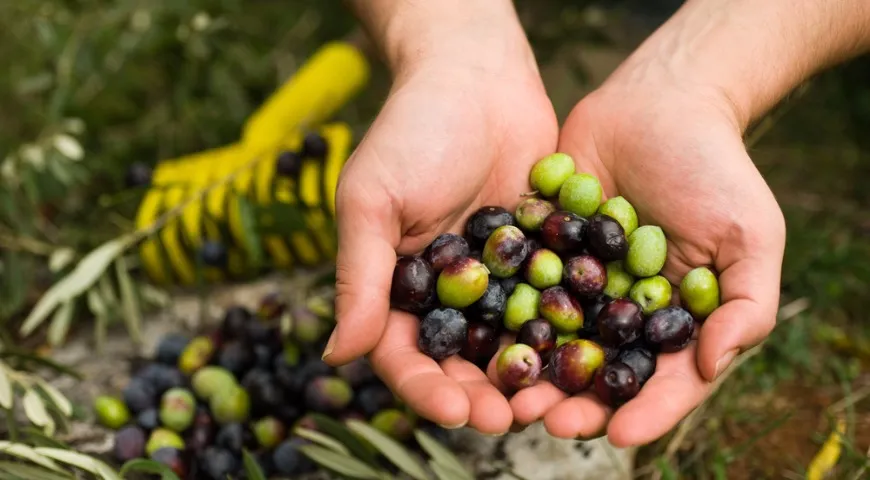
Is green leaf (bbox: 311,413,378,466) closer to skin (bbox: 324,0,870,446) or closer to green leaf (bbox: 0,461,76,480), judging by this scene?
skin (bbox: 324,0,870,446)

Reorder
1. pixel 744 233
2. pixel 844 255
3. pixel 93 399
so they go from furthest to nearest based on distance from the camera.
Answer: pixel 844 255, pixel 93 399, pixel 744 233

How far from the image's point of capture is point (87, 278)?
246 cm

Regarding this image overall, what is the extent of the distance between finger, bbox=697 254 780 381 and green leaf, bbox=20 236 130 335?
1.81m

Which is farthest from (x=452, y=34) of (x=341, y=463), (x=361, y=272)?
(x=341, y=463)

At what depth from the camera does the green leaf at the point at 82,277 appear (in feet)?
7.79

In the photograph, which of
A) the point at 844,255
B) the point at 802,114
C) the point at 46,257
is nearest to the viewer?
the point at 844,255

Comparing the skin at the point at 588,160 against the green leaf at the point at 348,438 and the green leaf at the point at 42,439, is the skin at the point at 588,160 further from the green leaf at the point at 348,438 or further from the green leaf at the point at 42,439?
the green leaf at the point at 42,439

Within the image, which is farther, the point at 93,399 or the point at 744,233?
the point at 93,399

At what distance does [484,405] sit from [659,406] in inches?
12.3

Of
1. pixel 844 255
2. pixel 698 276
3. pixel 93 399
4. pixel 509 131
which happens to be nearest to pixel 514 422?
pixel 698 276

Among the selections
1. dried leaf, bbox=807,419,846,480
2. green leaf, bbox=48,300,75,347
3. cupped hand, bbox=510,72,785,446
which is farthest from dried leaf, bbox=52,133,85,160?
dried leaf, bbox=807,419,846,480

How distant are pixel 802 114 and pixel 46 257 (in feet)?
11.2

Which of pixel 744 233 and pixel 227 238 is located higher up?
pixel 744 233

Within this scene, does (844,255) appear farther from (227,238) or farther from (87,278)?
(87,278)
